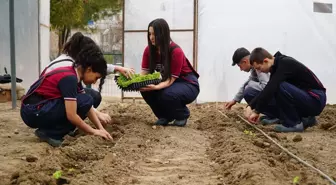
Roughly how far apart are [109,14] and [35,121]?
23.7 m

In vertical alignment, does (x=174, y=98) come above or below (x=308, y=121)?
above

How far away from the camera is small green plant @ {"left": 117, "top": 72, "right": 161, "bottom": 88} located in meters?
4.62

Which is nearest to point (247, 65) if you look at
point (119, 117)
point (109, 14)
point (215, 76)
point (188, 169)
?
point (119, 117)

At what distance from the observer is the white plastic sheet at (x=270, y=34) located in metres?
8.56

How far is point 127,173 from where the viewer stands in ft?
9.59

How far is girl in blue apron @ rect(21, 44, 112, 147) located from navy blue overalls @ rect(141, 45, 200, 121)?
1.07 metres

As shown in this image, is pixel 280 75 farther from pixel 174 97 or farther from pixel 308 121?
pixel 174 97

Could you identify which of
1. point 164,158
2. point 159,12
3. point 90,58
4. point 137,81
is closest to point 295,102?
point 137,81

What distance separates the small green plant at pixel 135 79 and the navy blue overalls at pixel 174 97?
20cm

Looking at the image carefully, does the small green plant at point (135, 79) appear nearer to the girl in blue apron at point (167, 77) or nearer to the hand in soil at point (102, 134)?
the girl in blue apron at point (167, 77)

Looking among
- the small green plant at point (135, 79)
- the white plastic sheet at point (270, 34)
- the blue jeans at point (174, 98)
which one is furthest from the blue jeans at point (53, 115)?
the white plastic sheet at point (270, 34)

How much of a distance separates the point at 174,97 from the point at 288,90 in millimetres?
1223

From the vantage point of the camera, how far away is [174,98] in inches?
190

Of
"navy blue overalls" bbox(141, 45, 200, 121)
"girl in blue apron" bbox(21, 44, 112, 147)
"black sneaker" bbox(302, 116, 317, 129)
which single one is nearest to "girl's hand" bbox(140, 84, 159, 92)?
"navy blue overalls" bbox(141, 45, 200, 121)
